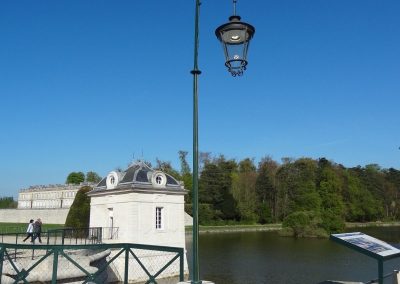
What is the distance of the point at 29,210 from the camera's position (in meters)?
61.2

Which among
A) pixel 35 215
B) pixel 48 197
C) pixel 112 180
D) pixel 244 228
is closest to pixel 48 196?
pixel 48 197

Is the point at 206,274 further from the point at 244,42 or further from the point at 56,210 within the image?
the point at 56,210

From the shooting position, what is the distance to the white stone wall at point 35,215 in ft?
184

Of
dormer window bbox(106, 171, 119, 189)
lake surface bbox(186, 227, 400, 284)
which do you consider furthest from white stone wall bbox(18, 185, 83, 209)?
dormer window bbox(106, 171, 119, 189)

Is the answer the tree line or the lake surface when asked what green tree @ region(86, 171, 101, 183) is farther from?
the lake surface

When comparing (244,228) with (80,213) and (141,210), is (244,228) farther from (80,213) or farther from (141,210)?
(141,210)

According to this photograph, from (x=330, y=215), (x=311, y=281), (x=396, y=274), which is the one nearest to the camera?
(x=396, y=274)

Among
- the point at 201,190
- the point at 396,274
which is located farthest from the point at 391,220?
the point at 396,274

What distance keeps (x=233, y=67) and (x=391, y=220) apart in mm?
81123

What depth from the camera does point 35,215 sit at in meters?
59.8

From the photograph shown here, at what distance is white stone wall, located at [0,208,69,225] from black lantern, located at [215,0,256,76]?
5379 centimetres

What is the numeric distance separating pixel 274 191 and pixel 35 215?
36.5 metres

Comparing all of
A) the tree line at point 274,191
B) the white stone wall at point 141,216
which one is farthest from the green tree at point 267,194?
the white stone wall at point 141,216

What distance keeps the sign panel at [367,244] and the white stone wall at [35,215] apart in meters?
53.2
